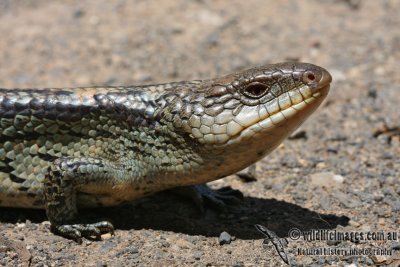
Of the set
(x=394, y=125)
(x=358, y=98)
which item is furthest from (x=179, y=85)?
(x=358, y=98)

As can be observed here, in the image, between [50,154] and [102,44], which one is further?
[102,44]

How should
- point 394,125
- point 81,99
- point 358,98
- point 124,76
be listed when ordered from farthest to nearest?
point 124,76 → point 358,98 → point 394,125 → point 81,99

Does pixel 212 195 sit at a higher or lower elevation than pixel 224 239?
higher

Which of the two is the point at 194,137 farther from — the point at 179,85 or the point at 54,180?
the point at 54,180

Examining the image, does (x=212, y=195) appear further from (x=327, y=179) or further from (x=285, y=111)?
(x=285, y=111)

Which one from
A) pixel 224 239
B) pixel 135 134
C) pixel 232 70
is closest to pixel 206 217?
pixel 224 239

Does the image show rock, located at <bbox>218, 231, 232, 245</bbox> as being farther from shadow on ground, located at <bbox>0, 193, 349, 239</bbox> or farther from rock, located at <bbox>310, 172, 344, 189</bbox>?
rock, located at <bbox>310, 172, 344, 189</bbox>
